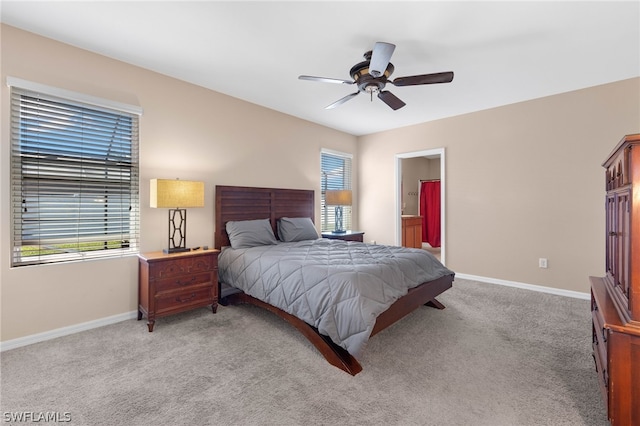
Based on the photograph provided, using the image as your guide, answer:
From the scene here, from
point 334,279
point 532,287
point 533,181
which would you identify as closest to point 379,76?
point 334,279

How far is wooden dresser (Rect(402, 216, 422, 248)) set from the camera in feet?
19.8

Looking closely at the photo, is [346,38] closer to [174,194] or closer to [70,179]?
[174,194]

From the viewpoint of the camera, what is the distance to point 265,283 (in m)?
2.71

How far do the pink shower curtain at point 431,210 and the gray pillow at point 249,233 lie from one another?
5102 millimetres

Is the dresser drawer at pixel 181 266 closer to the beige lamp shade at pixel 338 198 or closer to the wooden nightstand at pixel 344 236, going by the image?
the wooden nightstand at pixel 344 236

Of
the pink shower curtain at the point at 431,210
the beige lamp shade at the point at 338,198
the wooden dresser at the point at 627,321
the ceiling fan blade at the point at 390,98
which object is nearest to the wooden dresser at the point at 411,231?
the pink shower curtain at the point at 431,210

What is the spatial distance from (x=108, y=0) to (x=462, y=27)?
2709 millimetres

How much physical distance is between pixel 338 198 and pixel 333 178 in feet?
2.60

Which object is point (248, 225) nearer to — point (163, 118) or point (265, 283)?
point (265, 283)

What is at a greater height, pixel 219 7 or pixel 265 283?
pixel 219 7

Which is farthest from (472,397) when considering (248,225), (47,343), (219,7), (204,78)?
(204,78)

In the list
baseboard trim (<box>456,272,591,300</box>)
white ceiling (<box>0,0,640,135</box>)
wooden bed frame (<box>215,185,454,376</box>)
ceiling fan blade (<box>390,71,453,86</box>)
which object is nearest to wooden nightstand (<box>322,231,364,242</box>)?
Answer: wooden bed frame (<box>215,185,454,376</box>)

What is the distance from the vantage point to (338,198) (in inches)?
192

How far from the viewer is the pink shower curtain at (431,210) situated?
24.6 feet
